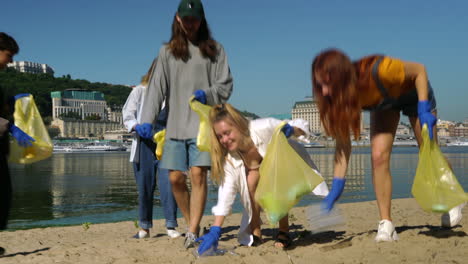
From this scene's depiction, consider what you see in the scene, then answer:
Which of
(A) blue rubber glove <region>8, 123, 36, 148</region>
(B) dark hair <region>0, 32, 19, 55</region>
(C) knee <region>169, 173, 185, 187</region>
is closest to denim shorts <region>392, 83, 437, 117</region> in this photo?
(C) knee <region>169, 173, 185, 187</region>

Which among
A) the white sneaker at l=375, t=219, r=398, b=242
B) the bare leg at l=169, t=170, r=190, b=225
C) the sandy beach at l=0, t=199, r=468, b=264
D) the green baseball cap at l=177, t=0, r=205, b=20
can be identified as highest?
the green baseball cap at l=177, t=0, r=205, b=20

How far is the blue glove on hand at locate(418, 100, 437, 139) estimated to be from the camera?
327 centimetres

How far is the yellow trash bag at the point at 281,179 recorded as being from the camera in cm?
327

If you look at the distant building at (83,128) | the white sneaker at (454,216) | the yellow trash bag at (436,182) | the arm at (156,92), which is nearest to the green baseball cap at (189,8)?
the arm at (156,92)

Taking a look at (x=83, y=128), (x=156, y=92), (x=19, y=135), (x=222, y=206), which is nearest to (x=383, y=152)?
(x=222, y=206)

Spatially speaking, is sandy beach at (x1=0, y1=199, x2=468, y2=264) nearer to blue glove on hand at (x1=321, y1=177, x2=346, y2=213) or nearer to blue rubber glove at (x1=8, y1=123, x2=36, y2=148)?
blue glove on hand at (x1=321, y1=177, x2=346, y2=213)

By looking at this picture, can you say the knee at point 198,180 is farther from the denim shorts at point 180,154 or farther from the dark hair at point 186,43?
the dark hair at point 186,43

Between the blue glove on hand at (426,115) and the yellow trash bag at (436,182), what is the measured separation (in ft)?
0.10

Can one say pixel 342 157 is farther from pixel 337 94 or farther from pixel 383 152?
pixel 337 94

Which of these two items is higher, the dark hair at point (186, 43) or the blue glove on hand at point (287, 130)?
the dark hair at point (186, 43)

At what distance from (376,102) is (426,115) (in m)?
0.36

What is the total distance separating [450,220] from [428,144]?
2.46ft

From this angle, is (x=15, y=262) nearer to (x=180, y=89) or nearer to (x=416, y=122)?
(x=180, y=89)

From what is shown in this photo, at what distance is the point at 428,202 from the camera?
11.0 ft
